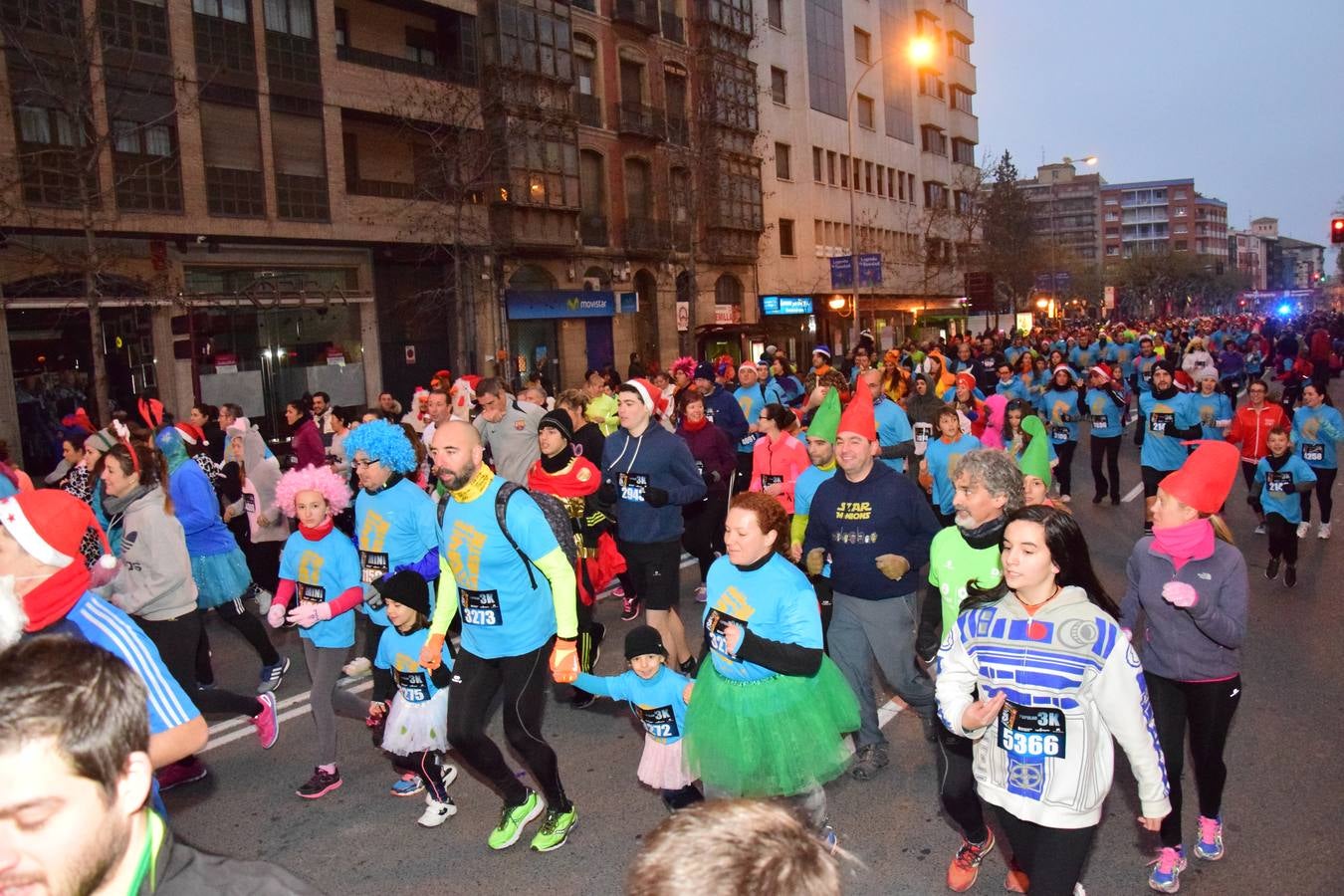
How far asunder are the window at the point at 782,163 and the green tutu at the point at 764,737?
137ft

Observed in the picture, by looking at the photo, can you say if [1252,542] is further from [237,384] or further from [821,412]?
[237,384]

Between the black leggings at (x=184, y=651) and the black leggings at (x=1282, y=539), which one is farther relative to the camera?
the black leggings at (x=1282, y=539)

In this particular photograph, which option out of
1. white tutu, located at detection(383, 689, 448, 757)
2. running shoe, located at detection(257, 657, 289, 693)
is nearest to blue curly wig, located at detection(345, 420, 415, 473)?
white tutu, located at detection(383, 689, 448, 757)

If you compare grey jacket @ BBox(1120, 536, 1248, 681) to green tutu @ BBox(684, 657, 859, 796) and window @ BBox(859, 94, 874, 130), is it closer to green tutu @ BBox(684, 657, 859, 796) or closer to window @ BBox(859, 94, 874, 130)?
green tutu @ BBox(684, 657, 859, 796)

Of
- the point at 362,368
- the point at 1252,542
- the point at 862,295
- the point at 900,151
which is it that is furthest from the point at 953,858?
the point at 900,151

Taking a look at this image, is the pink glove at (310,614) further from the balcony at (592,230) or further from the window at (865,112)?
the window at (865,112)

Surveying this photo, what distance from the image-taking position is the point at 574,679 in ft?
15.8

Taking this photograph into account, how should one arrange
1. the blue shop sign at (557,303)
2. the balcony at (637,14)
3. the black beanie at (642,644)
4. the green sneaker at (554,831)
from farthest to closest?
1. the balcony at (637,14)
2. the blue shop sign at (557,303)
3. the green sneaker at (554,831)
4. the black beanie at (642,644)

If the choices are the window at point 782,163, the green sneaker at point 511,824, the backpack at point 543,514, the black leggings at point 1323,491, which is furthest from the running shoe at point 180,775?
the window at point 782,163

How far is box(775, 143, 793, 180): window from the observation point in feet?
146

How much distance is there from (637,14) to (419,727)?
34.2 meters

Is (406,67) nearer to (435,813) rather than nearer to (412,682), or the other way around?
(412,682)

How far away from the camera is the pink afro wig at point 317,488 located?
6.09 meters

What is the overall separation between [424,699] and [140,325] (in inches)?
778
